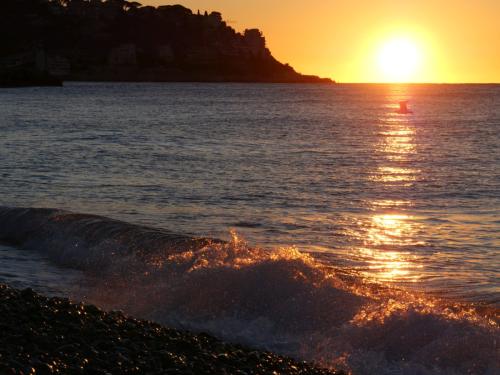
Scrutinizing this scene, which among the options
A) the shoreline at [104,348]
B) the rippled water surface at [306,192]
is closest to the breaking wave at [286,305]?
the shoreline at [104,348]

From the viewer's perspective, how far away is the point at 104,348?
9844 millimetres

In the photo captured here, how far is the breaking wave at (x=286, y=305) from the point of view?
11.5 m

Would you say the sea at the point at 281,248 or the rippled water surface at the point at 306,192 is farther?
the rippled water surface at the point at 306,192

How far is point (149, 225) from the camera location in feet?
69.8

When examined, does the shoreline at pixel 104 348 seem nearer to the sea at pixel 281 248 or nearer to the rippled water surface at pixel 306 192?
the sea at pixel 281 248

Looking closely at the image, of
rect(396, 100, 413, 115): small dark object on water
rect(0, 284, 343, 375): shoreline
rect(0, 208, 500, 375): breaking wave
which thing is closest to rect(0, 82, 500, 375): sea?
rect(0, 208, 500, 375): breaking wave

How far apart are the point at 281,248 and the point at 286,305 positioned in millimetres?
2811

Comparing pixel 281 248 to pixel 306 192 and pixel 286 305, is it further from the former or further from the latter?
pixel 306 192

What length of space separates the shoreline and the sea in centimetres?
142

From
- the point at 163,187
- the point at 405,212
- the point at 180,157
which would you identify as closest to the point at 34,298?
the point at 405,212

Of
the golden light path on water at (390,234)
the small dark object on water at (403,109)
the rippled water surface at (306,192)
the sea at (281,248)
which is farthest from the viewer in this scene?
the small dark object on water at (403,109)

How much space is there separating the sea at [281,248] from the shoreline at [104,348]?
4.64 ft

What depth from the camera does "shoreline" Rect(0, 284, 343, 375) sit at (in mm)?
9219

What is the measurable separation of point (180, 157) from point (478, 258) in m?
25.5
